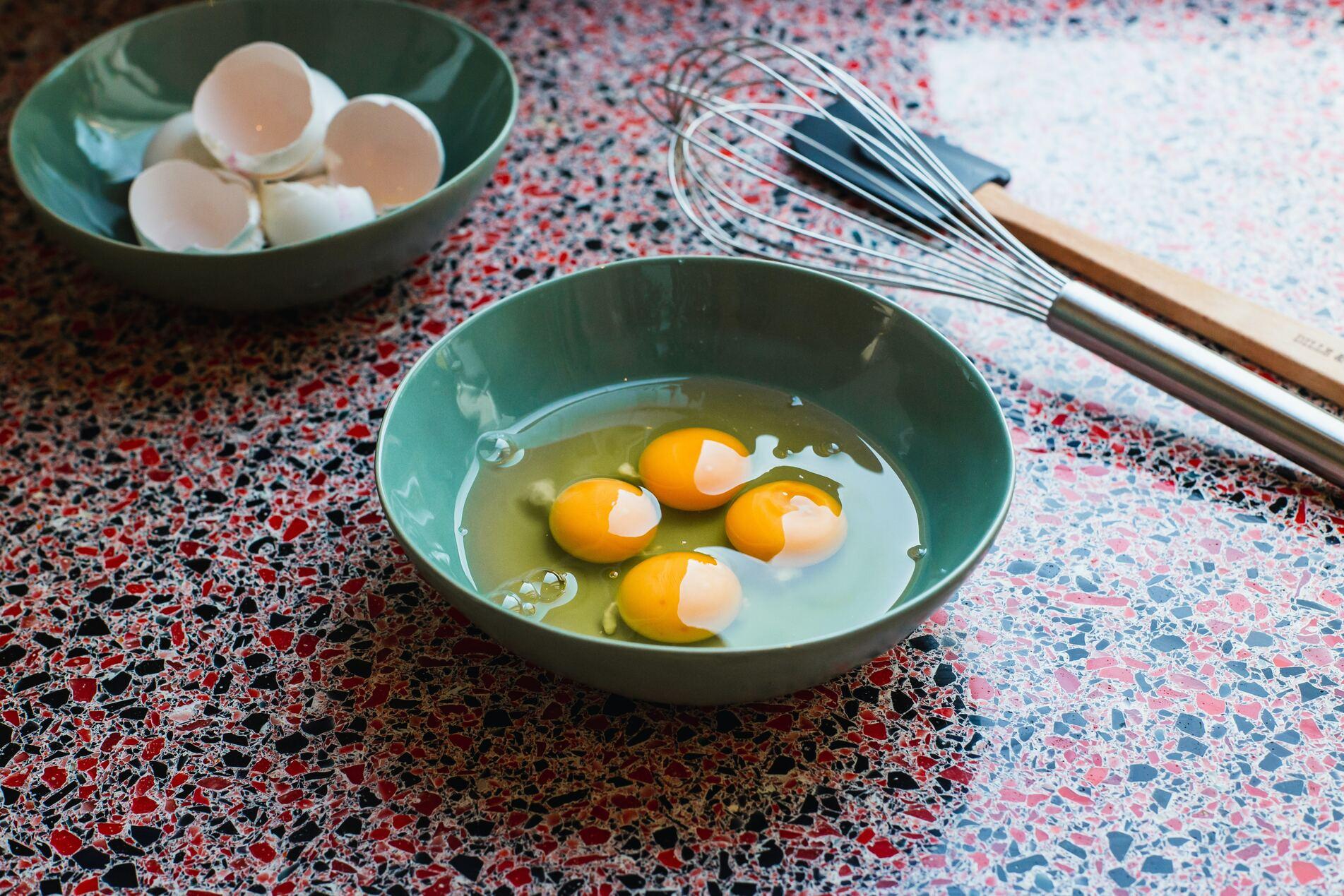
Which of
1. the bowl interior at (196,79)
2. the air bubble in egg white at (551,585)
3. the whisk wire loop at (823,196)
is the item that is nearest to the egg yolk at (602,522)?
the air bubble in egg white at (551,585)

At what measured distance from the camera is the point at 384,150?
867 millimetres

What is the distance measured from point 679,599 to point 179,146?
1.95 feet

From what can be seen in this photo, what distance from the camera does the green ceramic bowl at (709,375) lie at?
534 millimetres

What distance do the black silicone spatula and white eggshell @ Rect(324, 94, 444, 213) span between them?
0.29 m

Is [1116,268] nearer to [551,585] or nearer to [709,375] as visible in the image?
[709,375]

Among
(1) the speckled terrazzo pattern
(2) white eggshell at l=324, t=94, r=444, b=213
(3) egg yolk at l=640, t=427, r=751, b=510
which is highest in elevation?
(2) white eggshell at l=324, t=94, r=444, b=213

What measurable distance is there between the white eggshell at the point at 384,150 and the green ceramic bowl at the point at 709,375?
21 centimetres

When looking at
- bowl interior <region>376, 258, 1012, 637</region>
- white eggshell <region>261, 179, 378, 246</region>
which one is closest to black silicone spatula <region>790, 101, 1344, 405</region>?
bowl interior <region>376, 258, 1012, 637</region>

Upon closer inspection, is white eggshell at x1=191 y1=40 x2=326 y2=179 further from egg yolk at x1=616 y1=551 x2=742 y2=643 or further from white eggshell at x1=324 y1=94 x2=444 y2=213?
egg yolk at x1=616 y1=551 x2=742 y2=643

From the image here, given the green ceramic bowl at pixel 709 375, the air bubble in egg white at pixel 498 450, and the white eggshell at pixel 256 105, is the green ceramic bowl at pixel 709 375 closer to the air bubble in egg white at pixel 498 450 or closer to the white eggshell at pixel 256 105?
the air bubble in egg white at pixel 498 450

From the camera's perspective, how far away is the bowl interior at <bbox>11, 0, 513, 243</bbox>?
904 mm

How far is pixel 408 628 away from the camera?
2.15 ft

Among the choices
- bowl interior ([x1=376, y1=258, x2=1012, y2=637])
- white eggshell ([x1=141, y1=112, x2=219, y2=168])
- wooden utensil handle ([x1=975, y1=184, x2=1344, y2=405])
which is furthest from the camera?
white eggshell ([x1=141, y1=112, x2=219, y2=168])

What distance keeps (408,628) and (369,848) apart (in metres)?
0.14
